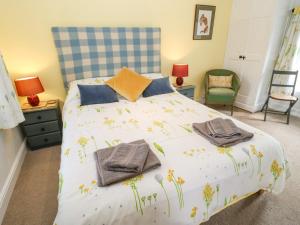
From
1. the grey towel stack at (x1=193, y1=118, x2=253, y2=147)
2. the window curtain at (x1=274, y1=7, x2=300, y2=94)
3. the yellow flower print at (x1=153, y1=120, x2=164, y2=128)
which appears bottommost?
the yellow flower print at (x1=153, y1=120, x2=164, y2=128)

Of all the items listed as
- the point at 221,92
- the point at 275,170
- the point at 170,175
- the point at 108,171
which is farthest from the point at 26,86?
the point at 221,92

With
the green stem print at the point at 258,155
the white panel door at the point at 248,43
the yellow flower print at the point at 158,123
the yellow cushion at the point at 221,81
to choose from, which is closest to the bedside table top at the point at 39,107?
the yellow flower print at the point at 158,123

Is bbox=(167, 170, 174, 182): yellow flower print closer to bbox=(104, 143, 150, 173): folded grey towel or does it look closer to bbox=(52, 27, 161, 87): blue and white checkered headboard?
bbox=(104, 143, 150, 173): folded grey towel

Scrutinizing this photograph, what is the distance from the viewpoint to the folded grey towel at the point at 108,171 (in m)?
1.05

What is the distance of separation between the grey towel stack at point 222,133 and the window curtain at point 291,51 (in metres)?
2.59

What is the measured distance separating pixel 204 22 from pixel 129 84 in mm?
2105

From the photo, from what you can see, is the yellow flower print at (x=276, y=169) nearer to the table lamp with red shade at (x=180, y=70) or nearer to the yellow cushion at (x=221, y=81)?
the table lamp with red shade at (x=180, y=70)

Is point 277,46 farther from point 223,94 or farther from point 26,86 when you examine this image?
point 26,86

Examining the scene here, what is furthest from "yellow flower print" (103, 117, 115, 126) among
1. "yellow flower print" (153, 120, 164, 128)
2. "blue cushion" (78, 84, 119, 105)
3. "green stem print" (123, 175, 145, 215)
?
"green stem print" (123, 175, 145, 215)

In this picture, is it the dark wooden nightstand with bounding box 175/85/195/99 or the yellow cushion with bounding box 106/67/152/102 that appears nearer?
the yellow cushion with bounding box 106/67/152/102

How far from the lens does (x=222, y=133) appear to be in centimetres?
151

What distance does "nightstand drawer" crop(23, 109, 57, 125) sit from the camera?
2.35 m

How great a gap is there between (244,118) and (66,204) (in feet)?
10.9

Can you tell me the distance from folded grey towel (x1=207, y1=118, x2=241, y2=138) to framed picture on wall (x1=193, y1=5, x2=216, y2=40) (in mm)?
2424
